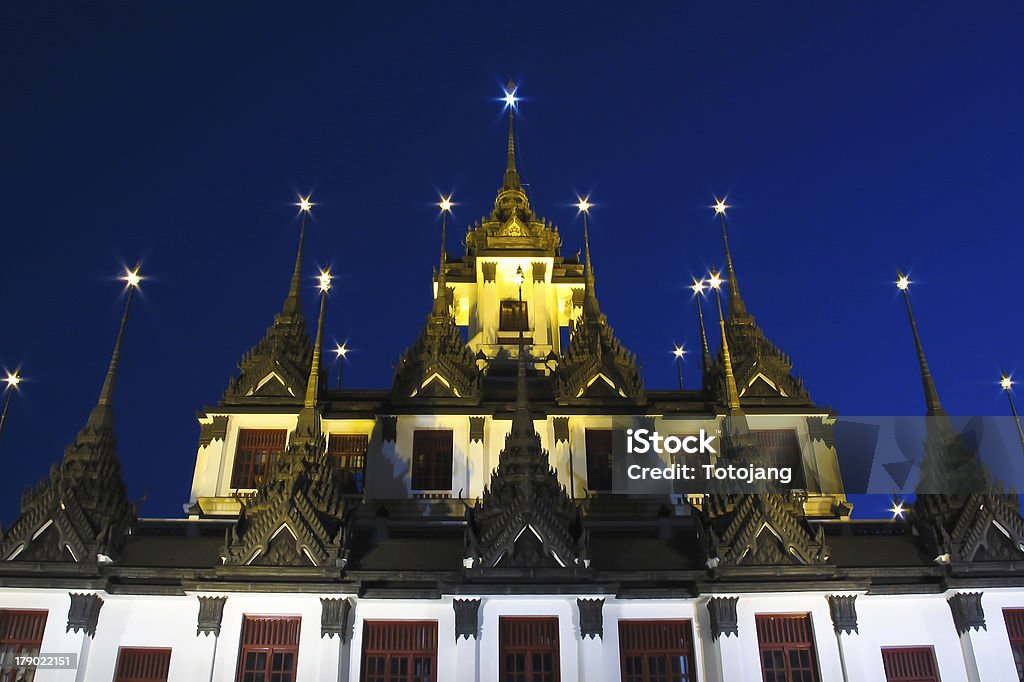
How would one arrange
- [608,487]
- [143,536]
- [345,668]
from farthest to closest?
1. [608,487]
2. [143,536]
3. [345,668]

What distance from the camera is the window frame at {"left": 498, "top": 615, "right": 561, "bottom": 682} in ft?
80.4

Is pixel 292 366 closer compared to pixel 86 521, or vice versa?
pixel 86 521

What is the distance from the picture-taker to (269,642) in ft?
81.7

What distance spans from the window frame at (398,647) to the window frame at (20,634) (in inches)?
363

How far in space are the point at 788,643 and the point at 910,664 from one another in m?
3.68

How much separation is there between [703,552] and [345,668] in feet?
36.7

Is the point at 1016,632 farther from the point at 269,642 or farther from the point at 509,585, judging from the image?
the point at 269,642

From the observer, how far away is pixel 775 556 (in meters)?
25.9

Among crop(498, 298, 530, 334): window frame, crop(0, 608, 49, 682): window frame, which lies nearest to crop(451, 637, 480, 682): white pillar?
crop(0, 608, 49, 682): window frame

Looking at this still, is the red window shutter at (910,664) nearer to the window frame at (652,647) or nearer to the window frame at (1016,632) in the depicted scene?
the window frame at (1016,632)

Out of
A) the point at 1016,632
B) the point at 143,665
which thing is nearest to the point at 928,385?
the point at 1016,632

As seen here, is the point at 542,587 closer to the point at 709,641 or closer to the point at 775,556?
the point at 709,641

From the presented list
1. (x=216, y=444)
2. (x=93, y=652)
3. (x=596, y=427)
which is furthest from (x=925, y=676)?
(x=216, y=444)

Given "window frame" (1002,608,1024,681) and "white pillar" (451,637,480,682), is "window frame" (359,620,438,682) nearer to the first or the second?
"white pillar" (451,637,480,682)
